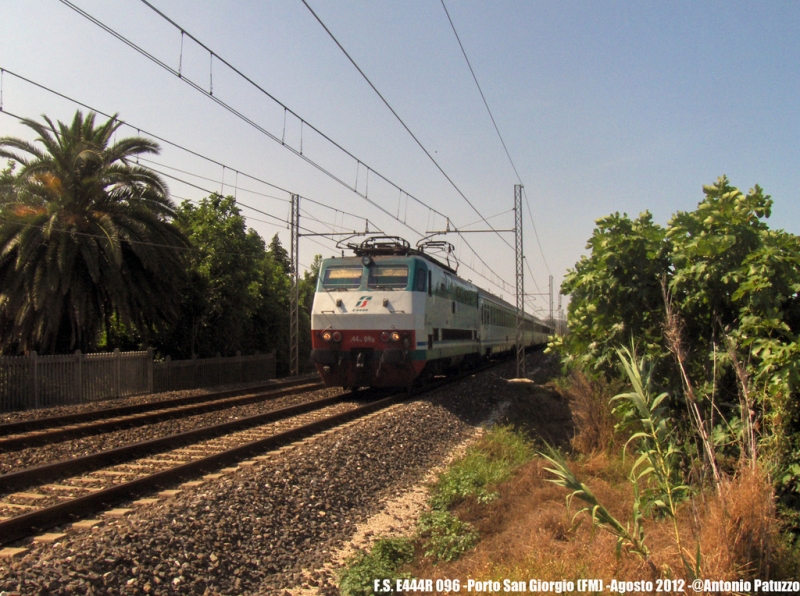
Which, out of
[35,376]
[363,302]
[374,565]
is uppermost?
[363,302]

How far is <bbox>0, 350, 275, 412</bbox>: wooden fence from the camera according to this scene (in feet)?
51.5

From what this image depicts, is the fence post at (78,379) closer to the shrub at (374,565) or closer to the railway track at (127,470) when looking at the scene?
the railway track at (127,470)

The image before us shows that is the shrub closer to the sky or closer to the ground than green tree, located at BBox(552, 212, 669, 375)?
closer to the ground

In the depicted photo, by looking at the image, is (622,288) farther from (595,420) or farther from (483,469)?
(595,420)

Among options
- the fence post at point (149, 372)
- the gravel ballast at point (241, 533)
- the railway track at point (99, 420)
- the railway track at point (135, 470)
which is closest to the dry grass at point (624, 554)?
the gravel ballast at point (241, 533)

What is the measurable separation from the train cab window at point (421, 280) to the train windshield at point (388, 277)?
31 cm

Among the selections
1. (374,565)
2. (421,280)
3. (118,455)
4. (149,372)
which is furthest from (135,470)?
(149,372)

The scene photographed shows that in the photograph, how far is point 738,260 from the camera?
19.2 feet

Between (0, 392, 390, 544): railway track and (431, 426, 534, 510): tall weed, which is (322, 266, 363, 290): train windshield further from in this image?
(431, 426, 534, 510): tall weed

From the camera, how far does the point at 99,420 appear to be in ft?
42.2

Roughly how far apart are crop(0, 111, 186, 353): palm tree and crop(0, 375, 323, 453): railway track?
17.2ft

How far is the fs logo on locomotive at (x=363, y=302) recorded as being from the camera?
15.4 meters

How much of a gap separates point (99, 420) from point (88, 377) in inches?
196

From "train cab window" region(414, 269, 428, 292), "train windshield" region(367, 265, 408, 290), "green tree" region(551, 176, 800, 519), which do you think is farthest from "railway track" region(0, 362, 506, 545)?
"green tree" region(551, 176, 800, 519)
